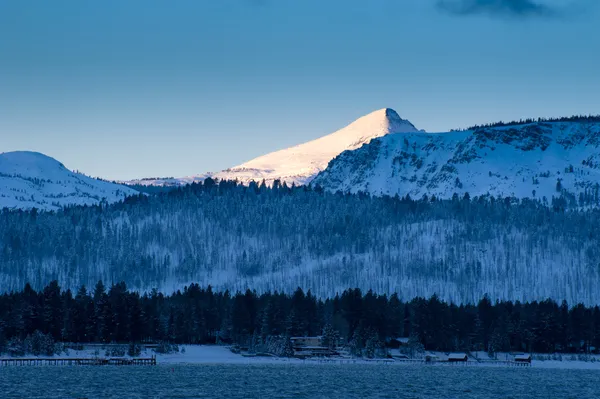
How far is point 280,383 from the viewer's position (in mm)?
157125

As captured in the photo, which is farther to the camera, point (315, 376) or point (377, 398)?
point (315, 376)

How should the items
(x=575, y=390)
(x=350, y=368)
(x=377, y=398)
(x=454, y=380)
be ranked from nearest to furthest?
(x=377, y=398), (x=575, y=390), (x=454, y=380), (x=350, y=368)

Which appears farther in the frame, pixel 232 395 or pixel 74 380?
pixel 74 380

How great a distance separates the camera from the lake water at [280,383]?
140125 mm

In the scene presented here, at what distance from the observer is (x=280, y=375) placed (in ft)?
574

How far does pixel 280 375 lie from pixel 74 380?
32.9 metres

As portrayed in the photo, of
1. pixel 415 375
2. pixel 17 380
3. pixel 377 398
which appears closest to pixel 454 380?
pixel 415 375

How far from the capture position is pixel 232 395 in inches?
5423

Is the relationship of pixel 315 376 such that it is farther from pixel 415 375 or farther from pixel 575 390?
pixel 575 390

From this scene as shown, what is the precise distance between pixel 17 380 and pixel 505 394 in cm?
6428

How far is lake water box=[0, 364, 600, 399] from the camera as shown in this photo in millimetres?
140125

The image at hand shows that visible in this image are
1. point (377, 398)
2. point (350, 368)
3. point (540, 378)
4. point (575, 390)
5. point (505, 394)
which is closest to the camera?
point (377, 398)

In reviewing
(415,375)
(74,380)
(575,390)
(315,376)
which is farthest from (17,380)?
(575,390)

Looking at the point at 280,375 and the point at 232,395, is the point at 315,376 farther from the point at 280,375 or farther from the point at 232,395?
the point at 232,395
